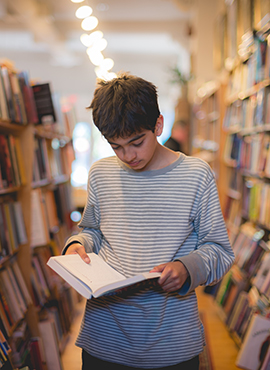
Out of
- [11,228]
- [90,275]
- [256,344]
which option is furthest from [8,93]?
[256,344]

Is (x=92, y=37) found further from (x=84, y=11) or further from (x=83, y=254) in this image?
(x=83, y=254)

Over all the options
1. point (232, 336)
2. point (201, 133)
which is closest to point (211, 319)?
point (232, 336)

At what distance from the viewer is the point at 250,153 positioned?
9.48 feet

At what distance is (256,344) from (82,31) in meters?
6.51

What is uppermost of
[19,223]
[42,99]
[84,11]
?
[84,11]

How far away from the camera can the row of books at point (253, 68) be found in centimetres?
239

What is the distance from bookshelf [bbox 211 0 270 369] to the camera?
7.97 feet

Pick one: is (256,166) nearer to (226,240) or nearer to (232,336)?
(232,336)

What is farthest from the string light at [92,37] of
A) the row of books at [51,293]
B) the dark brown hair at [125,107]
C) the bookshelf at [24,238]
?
the dark brown hair at [125,107]

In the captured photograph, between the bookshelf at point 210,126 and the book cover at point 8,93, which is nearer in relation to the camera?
the book cover at point 8,93

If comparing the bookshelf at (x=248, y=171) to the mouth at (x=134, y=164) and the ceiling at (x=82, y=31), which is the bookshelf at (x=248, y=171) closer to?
the mouth at (x=134, y=164)

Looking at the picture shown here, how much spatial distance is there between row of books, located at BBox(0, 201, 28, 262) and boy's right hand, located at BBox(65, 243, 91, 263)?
34.4 inches

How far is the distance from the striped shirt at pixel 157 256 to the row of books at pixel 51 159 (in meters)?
1.64

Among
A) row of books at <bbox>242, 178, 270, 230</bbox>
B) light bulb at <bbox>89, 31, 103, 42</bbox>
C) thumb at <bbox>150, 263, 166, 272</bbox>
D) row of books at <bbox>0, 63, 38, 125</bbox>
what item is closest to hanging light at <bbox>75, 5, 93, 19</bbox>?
light bulb at <bbox>89, 31, 103, 42</bbox>
